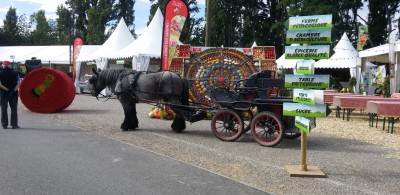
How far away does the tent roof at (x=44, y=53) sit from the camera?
1618 inches

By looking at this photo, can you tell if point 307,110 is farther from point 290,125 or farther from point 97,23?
point 97,23

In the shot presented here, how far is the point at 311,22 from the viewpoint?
277 inches

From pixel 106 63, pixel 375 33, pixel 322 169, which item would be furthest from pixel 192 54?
pixel 375 33

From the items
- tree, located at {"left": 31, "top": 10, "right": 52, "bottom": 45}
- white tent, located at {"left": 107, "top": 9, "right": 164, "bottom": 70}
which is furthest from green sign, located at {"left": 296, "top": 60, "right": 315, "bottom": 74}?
tree, located at {"left": 31, "top": 10, "right": 52, "bottom": 45}

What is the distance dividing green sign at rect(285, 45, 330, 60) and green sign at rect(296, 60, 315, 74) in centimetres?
7

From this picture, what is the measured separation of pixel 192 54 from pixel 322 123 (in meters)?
4.71

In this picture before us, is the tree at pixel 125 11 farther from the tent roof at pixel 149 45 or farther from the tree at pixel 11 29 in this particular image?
the tent roof at pixel 149 45

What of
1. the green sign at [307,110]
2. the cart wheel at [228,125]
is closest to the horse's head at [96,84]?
the cart wheel at [228,125]

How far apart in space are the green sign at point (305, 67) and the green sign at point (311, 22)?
21.0 inches

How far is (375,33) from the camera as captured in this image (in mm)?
48281

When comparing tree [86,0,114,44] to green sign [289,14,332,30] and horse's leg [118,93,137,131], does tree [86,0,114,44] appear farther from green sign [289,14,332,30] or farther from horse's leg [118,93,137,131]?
green sign [289,14,332,30]

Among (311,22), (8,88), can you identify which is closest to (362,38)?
(8,88)

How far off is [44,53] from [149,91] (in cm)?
3601

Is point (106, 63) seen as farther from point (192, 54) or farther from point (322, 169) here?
point (322, 169)
